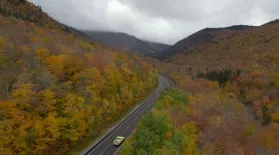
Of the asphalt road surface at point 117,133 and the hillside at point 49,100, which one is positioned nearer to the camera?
the hillside at point 49,100

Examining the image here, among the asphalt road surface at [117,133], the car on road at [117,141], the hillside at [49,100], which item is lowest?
the asphalt road surface at [117,133]

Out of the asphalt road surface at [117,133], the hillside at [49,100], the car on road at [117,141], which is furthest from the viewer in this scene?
the car on road at [117,141]

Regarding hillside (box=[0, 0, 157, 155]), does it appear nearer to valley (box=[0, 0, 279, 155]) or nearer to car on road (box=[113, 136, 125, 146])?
valley (box=[0, 0, 279, 155])

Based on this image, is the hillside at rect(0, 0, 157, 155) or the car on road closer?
the hillside at rect(0, 0, 157, 155)

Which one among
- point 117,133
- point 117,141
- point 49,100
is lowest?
point 117,133

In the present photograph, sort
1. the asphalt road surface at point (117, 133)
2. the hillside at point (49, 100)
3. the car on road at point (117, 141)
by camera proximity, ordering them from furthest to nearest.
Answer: the car on road at point (117, 141)
the asphalt road surface at point (117, 133)
the hillside at point (49, 100)

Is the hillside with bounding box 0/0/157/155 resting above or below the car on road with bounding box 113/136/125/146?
above

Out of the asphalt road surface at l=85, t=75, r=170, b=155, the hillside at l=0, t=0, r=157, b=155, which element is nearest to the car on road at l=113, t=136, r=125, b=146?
the asphalt road surface at l=85, t=75, r=170, b=155

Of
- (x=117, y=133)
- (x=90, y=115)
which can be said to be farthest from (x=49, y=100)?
(x=117, y=133)

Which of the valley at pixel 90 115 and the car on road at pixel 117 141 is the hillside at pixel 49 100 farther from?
the car on road at pixel 117 141

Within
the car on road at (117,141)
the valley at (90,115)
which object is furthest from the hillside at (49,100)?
the car on road at (117,141)

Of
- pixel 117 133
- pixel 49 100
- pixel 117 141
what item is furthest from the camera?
pixel 117 133

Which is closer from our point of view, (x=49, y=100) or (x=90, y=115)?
(x=49, y=100)

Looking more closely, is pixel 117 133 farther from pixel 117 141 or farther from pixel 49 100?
pixel 49 100
